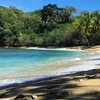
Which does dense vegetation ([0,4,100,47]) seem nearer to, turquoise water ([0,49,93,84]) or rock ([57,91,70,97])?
turquoise water ([0,49,93,84])

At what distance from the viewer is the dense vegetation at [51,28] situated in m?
92.2

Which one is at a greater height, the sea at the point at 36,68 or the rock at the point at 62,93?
the rock at the point at 62,93

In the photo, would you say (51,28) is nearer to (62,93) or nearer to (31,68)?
(31,68)

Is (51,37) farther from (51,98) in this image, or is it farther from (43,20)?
(51,98)

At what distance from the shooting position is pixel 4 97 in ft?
33.7

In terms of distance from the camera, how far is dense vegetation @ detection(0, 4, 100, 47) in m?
92.2

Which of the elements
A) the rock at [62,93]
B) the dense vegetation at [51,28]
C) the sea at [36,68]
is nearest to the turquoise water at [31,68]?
the sea at [36,68]

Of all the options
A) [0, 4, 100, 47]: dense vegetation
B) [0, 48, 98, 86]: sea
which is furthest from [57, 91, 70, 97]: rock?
[0, 4, 100, 47]: dense vegetation

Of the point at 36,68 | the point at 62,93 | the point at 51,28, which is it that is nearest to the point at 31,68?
the point at 36,68

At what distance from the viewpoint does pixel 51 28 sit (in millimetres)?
125000

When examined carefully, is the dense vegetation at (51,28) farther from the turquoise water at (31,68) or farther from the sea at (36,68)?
the sea at (36,68)

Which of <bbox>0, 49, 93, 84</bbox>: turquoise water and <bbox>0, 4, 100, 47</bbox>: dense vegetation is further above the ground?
<bbox>0, 4, 100, 47</bbox>: dense vegetation

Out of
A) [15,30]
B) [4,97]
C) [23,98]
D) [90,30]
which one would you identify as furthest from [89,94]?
[15,30]

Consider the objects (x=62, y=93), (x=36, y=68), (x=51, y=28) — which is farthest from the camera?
(x=51, y=28)
